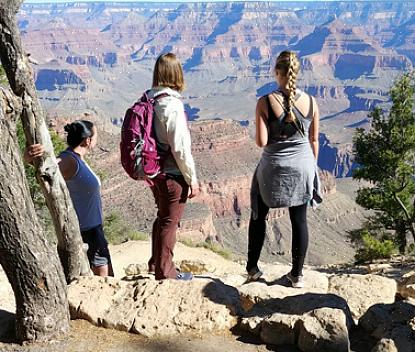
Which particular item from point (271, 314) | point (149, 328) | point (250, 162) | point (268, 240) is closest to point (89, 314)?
point (149, 328)

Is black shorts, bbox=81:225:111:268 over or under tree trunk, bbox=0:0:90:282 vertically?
under

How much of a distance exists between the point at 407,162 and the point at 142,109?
14614 mm

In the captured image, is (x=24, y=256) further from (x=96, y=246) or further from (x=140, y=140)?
(x=96, y=246)

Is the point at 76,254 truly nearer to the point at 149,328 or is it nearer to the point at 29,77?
the point at 149,328

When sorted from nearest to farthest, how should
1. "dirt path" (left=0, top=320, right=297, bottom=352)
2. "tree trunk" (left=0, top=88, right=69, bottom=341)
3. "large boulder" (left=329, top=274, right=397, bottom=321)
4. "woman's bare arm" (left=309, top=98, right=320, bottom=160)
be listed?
"tree trunk" (left=0, top=88, right=69, bottom=341) < "dirt path" (left=0, top=320, right=297, bottom=352) < "woman's bare arm" (left=309, top=98, right=320, bottom=160) < "large boulder" (left=329, top=274, right=397, bottom=321)

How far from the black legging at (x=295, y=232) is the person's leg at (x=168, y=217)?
78cm

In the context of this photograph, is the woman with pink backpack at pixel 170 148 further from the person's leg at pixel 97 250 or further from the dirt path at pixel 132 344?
the dirt path at pixel 132 344

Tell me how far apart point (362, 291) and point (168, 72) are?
271 centimetres

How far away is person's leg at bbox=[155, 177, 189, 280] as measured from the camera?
488 centimetres

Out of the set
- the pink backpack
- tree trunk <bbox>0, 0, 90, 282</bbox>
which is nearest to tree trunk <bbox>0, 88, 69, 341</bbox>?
tree trunk <bbox>0, 0, 90, 282</bbox>

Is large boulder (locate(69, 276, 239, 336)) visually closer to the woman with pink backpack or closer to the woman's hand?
the woman with pink backpack

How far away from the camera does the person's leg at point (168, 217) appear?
488 centimetres

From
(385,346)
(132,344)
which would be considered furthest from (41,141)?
(385,346)

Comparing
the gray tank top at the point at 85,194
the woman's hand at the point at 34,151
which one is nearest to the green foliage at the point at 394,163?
the gray tank top at the point at 85,194
